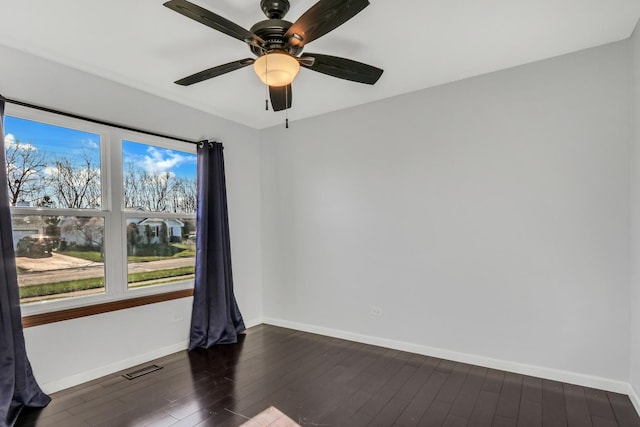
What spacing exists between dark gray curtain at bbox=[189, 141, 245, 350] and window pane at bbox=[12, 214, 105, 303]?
0.93 meters

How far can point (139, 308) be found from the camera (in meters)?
3.25

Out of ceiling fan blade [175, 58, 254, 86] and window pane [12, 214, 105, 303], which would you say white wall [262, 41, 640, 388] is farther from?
window pane [12, 214, 105, 303]

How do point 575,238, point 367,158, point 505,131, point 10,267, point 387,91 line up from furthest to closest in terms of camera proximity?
point 367,158
point 387,91
point 505,131
point 575,238
point 10,267

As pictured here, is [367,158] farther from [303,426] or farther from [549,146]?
[303,426]

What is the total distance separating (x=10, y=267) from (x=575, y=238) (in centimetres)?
420

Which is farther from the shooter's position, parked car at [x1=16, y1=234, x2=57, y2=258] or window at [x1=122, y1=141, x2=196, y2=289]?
window at [x1=122, y1=141, x2=196, y2=289]

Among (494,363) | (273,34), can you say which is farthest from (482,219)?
(273,34)

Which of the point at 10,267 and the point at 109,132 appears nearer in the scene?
the point at 10,267

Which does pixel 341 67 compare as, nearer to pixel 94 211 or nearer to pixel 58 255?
pixel 94 211

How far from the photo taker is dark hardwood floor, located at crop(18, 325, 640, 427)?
2.27 m

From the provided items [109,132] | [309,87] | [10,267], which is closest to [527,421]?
[309,87]

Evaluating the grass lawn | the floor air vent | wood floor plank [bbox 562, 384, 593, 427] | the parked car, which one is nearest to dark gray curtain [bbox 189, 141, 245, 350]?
the grass lawn

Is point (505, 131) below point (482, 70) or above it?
below

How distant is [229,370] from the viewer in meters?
3.05
